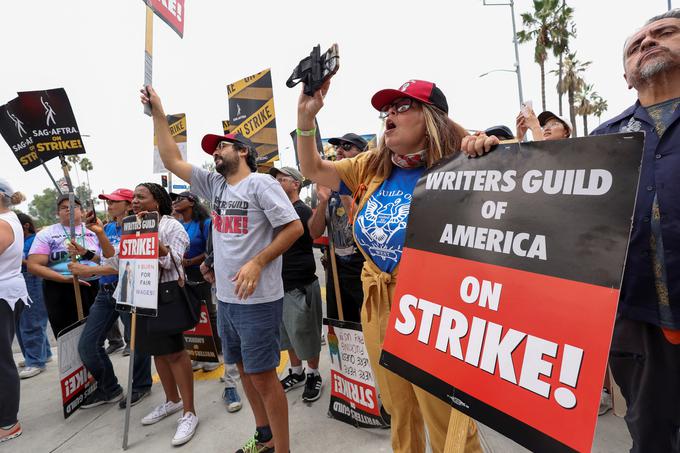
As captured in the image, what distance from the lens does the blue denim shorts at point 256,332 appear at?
2166 mm

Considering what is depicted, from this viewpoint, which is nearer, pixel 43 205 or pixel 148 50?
pixel 148 50

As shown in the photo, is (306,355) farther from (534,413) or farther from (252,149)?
(534,413)

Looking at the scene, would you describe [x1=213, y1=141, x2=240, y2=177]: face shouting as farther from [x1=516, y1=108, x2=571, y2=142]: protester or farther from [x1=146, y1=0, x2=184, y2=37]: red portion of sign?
[x1=516, y1=108, x2=571, y2=142]: protester

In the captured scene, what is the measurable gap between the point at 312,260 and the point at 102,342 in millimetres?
2144

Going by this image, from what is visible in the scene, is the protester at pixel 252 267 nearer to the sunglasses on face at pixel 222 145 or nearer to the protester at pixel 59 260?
the sunglasses on face at pixel 222 145

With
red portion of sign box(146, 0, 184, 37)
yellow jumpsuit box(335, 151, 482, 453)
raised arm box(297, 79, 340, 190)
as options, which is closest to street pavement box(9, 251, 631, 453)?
yellow jumpsuit box(335, 151, 482, 453)

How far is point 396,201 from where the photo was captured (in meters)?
1.64

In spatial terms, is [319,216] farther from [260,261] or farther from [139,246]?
[139,246]

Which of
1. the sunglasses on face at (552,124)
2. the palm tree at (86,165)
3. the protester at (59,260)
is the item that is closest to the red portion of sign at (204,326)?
the protester at (59,260)

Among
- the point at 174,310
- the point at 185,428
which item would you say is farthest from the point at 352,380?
the point at 174,310

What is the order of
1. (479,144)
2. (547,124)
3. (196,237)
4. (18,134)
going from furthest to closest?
(196,237) < (18,134) < (547,124) < (479,144)

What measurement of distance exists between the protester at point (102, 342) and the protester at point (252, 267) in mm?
1412

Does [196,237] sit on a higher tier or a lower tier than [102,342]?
higher

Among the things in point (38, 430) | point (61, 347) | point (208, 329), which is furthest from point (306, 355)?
point (38, 430)
